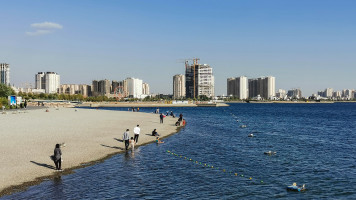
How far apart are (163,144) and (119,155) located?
27.9ft

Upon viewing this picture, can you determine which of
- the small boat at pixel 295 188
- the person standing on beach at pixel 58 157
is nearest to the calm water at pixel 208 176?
the small boat at pixel 295 188

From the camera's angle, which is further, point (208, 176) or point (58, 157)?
point (208, 176)

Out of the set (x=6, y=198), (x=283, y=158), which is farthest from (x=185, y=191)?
(x=283, y=158)

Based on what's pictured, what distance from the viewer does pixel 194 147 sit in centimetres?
3500

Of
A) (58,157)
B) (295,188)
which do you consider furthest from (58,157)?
(295,188)

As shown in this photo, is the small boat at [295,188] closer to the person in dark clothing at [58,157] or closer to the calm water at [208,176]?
the calm water at [208,176]

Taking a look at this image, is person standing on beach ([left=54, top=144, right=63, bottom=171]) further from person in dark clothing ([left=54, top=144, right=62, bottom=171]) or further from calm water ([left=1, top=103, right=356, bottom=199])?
calm water ([left=1, top=103, right=356, bottom=199])

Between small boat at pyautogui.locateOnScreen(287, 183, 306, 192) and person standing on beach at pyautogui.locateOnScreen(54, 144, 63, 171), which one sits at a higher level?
person standing on beach at pyautogui.locateOnScreen(54, 144, 63, 171)

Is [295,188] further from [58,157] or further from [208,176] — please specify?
[58,157]

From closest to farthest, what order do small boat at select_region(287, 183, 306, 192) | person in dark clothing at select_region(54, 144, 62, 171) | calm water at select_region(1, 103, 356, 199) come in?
calm water at select_region(1, 103, 356, 199), small boat at select_region(287, 183, 306, 192), person in dark clothing at select_region(54, 144, 62, 171)

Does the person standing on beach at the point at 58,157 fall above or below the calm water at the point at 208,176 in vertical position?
above

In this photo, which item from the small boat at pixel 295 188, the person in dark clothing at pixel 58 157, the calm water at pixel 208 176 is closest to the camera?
the calm water at pixel 208 176

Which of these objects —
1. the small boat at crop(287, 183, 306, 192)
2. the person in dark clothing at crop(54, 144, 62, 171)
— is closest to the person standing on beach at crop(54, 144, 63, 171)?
the person in dark clothing at crop(54, 144, 62, 171)

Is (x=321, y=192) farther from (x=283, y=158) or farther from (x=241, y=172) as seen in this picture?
(x=283, y=158)
